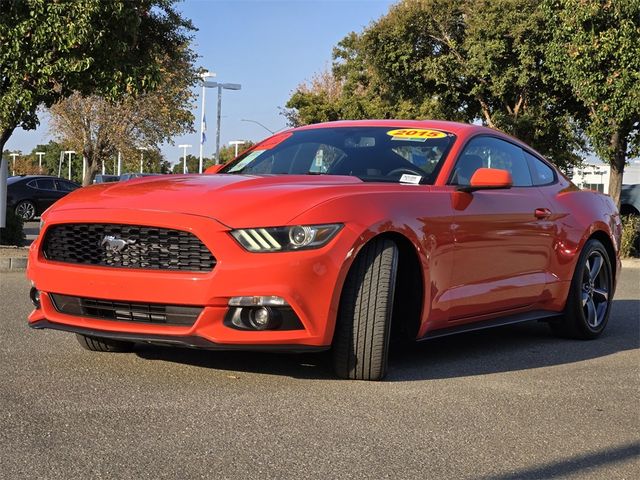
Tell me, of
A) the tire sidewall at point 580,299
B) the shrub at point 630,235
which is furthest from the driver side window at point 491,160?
the shrub at point 630,235

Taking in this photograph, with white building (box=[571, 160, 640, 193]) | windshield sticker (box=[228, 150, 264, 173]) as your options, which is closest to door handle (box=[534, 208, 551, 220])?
windshield sticker (box=[228, 150, 264, 173])

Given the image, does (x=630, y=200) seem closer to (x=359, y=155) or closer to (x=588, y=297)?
(x=588, y=297)

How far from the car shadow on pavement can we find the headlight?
2.88 ft

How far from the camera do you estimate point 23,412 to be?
387 cm

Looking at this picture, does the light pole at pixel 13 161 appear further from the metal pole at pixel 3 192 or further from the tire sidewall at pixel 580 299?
the tire sidewall at pixel 580 299

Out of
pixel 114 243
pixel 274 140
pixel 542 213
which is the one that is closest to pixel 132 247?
pixel 114 243

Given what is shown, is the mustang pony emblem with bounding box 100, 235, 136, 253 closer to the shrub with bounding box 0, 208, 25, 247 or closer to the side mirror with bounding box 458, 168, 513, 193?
the side mirror with bounding box 458, 168, 513, 193

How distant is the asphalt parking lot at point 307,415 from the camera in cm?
328

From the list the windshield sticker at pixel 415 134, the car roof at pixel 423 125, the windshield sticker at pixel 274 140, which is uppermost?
the car roof at pixel 423 125

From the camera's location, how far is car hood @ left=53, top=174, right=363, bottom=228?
4.28m

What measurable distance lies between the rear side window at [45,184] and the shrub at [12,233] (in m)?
11.9

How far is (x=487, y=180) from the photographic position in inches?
207

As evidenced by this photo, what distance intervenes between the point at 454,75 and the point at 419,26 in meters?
1.95

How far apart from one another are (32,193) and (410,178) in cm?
2275
